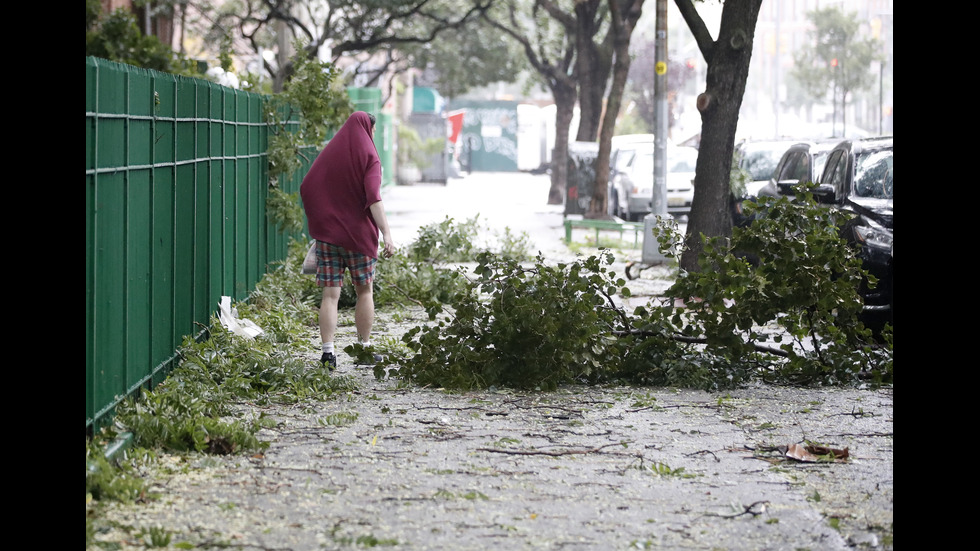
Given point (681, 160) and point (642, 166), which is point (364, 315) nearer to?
point (642, 166)

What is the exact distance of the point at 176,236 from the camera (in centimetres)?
769

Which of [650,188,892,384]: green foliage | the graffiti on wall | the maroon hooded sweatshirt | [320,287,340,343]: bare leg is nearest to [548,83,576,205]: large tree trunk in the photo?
the maroon hooded sweatshirt

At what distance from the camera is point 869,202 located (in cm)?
1104

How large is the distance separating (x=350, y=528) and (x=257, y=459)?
1.15 meters

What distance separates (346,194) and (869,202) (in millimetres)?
5006

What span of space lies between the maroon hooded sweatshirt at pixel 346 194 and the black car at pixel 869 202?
3686 mm

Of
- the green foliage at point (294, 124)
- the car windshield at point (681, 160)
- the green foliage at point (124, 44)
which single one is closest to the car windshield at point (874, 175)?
the green foliage at point (294, 124)

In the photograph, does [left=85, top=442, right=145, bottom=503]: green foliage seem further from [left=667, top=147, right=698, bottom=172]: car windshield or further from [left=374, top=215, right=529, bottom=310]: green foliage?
[left=667, top=147, right=698, bottom=172]: car windshield

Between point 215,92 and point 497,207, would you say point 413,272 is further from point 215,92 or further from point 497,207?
point 497,207

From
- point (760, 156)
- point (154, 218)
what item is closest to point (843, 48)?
point (760, 156)

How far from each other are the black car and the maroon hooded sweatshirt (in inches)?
145

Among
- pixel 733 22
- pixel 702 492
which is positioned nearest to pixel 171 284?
pixel 702 492

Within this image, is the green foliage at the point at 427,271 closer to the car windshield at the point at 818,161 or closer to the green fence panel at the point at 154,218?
the green fence panel at the point at 154,218

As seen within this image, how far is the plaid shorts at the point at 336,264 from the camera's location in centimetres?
864
